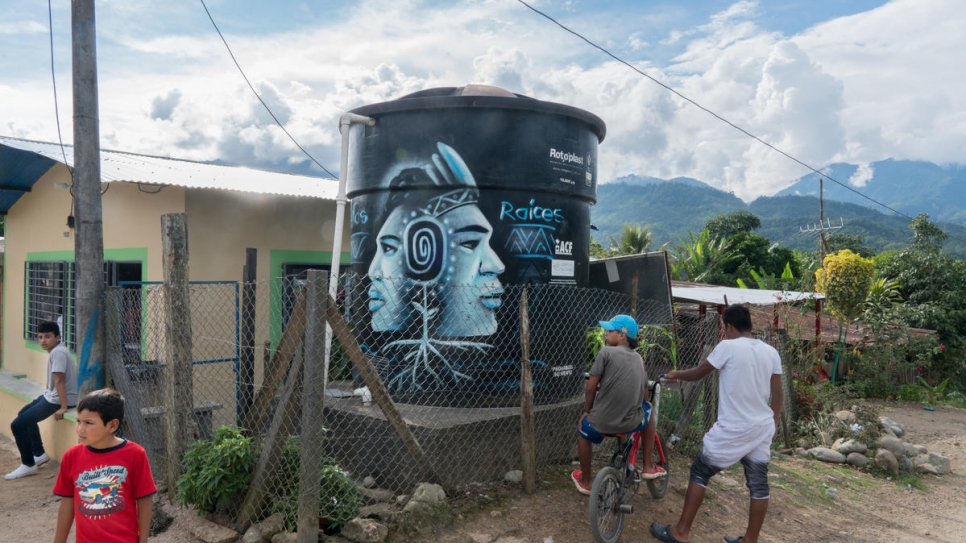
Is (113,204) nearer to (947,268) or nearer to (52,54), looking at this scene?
(52,54)

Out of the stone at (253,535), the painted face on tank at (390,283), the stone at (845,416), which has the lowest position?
the stone at (845,416)

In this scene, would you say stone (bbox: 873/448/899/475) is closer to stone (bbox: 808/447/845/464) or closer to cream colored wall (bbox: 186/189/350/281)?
stone (bbox: 808/447/845/464)

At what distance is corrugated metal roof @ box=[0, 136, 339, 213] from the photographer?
7816mm

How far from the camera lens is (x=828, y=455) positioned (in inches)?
306

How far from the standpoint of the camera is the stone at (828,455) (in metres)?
7.73

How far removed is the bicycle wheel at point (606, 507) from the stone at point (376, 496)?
5.25ft

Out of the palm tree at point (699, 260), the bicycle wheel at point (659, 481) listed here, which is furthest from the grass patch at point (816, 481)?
the palm tree at point (699, 260)

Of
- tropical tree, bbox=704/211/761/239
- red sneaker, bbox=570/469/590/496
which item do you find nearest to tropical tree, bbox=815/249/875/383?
red sneaker, bbox=570/469/590/496

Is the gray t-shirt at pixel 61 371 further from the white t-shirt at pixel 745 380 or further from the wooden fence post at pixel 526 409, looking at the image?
the white t-shirt at pixel 745 380

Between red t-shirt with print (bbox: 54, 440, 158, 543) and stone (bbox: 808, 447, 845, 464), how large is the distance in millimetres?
7437

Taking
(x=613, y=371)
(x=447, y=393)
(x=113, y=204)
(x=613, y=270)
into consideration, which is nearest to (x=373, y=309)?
(x=447, y=393)

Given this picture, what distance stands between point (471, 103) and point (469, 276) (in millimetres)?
1588

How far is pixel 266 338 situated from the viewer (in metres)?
8.86

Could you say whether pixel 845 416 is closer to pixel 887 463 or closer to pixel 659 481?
pixel 887 463
